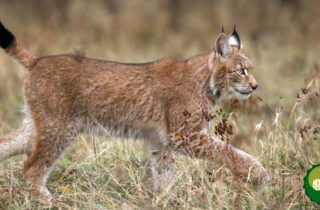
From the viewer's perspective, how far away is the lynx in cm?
516

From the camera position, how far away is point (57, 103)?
5.16 m

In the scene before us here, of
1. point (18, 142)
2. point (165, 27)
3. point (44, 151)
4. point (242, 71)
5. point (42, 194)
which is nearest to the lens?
point (42, 194)

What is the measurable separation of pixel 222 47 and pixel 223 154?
3.48 feet

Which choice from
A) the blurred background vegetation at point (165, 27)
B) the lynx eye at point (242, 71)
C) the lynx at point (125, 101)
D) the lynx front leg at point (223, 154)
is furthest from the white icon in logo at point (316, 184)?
the blurred background vegetation at point (165, 27)

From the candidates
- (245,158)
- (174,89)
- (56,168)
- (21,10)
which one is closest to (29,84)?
(56,168)

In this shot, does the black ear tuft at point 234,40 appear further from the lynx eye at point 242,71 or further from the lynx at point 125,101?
the lynx eye at point 242,71

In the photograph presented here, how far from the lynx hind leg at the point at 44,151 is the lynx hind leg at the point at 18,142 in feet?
1.16

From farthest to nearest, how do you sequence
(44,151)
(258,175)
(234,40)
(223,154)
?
1. (234,40)
2. (44,151)
3. (223,154)
4. (258,175)

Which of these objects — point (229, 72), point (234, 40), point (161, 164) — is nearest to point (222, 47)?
point (229, 72)

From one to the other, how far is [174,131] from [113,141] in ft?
2.41

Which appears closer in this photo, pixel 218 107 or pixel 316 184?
pixel 316 184

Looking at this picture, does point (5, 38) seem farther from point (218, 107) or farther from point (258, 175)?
point (218, 107)

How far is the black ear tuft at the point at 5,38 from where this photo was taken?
5.18 metres

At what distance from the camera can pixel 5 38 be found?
521 cm
